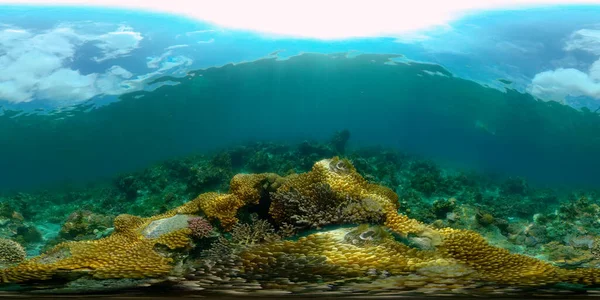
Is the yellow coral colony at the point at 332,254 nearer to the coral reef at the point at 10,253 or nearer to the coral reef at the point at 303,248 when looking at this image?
the coral reef at the point at 303,248

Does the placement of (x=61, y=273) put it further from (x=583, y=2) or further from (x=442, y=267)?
(x=583, y=2)

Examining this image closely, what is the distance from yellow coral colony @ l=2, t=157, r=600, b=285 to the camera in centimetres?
392

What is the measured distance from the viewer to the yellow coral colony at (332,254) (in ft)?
12.8

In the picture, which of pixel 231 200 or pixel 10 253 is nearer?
pixel 231 200

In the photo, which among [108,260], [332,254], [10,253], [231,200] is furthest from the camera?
[10,253]

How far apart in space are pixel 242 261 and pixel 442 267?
2170 millimetres

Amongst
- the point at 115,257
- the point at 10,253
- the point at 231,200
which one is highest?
the point at 231,200

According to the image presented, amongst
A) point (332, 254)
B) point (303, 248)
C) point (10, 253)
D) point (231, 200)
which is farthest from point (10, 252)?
point (332, 254)

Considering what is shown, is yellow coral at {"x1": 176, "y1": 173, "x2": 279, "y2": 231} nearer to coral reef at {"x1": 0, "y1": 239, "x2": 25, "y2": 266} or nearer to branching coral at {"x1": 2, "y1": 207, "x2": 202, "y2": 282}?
branching coral at {"x1": 2, "y1": 207, "x2": 202, "y2": 282}

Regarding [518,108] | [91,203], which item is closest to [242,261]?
[91,203]

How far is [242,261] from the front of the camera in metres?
4.09

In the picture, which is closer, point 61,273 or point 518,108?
point 61,273

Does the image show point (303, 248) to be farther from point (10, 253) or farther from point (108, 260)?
point (10, 253)

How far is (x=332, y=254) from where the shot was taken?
13.1ft
